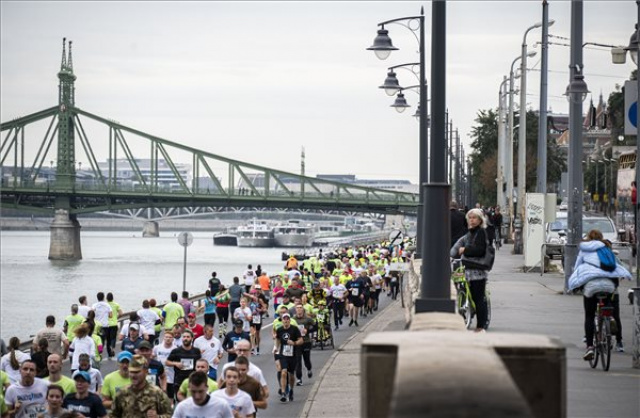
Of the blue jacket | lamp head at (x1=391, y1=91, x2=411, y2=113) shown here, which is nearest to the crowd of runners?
the blue jacket

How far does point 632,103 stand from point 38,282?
80.4 meters

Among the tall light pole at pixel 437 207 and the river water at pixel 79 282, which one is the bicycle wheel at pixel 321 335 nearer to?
the tall light pole at pixel 437 207

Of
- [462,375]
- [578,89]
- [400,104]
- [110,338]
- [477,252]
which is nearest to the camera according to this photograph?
[462,375]

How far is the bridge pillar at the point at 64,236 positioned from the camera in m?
115

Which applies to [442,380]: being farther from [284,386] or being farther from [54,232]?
[54,232]

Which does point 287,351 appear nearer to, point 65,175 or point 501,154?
point 501,154

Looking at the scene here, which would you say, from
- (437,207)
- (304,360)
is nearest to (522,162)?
(304,360)

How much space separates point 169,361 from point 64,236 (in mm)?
100000

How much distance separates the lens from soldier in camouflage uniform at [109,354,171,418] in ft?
39.5

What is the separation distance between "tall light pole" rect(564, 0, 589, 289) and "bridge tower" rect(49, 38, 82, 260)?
293 ft

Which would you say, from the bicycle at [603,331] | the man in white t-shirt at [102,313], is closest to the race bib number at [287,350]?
the man in white t-shirt at [102,313]

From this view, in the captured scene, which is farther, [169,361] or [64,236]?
[64,236]

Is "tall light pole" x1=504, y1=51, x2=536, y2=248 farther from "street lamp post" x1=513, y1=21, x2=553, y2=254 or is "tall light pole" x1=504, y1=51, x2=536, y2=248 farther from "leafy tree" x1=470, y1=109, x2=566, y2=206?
"leafy tree" x1=470, y1=109, x2=566, y2=206

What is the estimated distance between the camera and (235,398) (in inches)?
477
